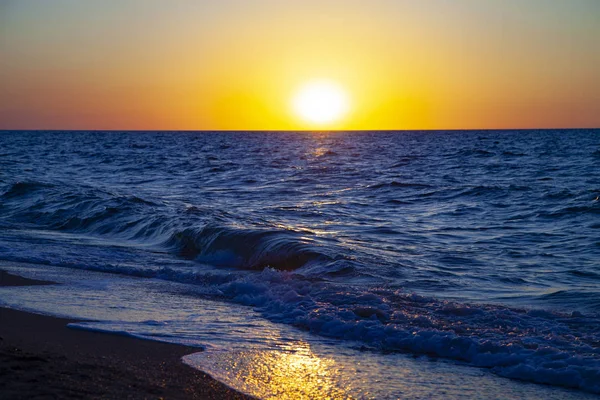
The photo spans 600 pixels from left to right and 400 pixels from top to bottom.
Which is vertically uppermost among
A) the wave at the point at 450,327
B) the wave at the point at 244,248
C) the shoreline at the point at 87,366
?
the wave at the point at 244,248

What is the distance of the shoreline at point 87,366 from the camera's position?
4176 mm

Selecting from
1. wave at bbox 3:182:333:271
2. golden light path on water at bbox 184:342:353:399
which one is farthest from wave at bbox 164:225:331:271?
golden light path on water at bbox 184:342:353:399

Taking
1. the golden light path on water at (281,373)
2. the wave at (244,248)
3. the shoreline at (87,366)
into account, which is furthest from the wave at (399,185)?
the shoreline at (87,366)

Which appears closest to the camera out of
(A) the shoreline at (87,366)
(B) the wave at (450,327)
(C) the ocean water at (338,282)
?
(A) the shoreline at (87,366)

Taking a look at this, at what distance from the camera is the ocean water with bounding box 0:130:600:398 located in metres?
5.53

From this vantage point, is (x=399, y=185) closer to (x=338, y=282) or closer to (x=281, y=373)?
→ (x=338, y=282)

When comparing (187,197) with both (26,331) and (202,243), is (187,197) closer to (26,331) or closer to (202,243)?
(202,243)

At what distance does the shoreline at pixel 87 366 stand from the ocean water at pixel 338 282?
248 millimetres

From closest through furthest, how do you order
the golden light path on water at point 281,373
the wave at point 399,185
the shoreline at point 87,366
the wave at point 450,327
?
1. the shoreline at point 87,366
2. the golden light path on water at point 281,373
3. the wave at point 450,327
4. the wave at point 399,185

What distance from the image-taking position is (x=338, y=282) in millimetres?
9430

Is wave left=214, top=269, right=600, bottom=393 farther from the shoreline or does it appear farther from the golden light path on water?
the shoreline

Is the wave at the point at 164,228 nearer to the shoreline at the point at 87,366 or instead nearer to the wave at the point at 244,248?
the wave at the point at 244,248

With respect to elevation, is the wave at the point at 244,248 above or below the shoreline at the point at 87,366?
above

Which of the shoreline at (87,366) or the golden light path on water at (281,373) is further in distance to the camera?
the golden light path on water at (281,373)
